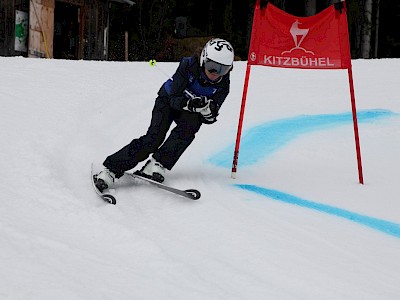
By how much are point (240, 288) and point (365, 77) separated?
27.9ft

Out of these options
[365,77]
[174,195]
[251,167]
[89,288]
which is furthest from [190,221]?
[365,77]

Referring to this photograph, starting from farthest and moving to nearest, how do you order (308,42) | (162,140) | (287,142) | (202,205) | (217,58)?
(287,142)
(308,42)
(162,140)
(217,58)
(202,205)

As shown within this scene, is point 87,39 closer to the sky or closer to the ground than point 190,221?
closer to the sky

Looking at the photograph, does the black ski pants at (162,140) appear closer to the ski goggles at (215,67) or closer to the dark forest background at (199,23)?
the ski goggles at (215,67)

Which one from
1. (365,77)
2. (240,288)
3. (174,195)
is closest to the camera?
(240,288)

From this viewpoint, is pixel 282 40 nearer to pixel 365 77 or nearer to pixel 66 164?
pixel 66 164

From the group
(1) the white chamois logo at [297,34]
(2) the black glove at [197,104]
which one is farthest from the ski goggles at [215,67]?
(1) the white chamois logo at [297,34]

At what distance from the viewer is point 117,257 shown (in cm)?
344

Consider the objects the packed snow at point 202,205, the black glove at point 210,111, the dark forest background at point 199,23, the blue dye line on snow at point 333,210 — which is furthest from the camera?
the dark forest background at point 199,23

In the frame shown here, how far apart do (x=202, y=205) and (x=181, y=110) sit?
90 cm

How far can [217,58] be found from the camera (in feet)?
16.0

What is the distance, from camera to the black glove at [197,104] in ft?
16.2

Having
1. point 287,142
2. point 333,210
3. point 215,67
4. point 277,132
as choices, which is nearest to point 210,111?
point 215,67

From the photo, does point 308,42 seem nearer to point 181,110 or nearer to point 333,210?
point 181,110
